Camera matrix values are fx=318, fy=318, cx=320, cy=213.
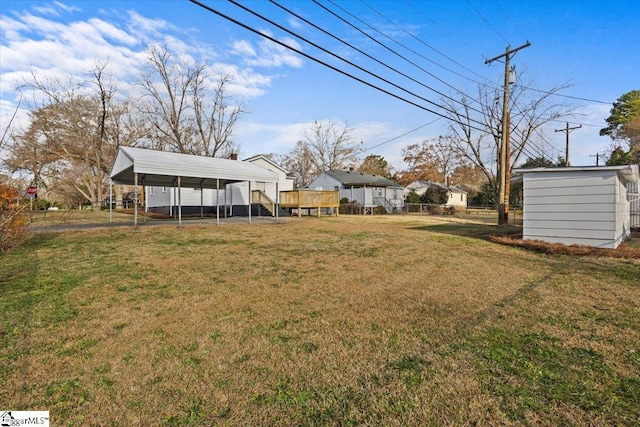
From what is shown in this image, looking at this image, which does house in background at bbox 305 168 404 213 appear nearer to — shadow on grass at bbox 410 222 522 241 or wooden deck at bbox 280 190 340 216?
wooden deck at bbox 280 190 340 216

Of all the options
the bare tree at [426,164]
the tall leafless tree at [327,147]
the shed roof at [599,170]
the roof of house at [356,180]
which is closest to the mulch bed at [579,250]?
the shed roof at [599,170]

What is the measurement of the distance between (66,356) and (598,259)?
11.1m

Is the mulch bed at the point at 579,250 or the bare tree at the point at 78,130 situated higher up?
the bare tree at the point at 78,130

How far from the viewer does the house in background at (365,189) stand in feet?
103

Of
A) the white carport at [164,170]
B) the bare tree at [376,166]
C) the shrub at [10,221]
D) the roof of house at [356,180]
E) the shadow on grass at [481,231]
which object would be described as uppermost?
the bare tree at [376,166]

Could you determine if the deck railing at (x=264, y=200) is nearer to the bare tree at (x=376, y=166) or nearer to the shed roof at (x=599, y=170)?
the shed roof at (x=599, y=170)

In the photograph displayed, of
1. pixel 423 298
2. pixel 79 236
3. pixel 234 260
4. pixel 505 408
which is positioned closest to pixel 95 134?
pixel 79 236

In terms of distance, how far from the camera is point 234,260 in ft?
24.3

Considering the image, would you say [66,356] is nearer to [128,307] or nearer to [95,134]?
[128,307]

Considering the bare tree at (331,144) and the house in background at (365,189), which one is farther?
the bare tree at (331,144)

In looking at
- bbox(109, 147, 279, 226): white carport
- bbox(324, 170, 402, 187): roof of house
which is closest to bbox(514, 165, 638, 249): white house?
bbox(109, 147, 279, 226): white carport

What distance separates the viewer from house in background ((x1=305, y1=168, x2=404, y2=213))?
31438 millimetres

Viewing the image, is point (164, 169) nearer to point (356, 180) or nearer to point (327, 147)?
point (356, 180)

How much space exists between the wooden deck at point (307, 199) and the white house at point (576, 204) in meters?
14.0
